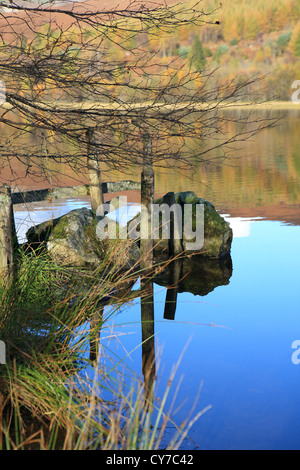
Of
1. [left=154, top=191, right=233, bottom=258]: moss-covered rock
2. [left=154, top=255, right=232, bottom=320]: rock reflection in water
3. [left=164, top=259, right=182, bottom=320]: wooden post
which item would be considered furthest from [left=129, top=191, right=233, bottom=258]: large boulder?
[left=164, top=259, right=182, bottom=320]: wooden post

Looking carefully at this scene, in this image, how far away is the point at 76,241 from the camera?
10.9 metres

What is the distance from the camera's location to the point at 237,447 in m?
5.79

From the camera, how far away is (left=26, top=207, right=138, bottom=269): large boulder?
34.8 ft

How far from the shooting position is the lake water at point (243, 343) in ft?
20.3

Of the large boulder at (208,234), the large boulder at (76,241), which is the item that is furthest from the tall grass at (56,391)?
the large boulder at (208,234)

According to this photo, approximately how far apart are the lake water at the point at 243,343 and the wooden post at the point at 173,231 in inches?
48.4

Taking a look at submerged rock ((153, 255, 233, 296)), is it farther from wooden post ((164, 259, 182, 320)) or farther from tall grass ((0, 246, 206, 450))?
tall grass ((0, 246, 206, 450))

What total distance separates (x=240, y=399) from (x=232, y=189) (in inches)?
694

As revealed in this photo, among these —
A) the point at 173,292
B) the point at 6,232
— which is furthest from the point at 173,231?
the point at 6,232

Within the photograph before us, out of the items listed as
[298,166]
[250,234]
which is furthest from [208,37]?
[250,234]

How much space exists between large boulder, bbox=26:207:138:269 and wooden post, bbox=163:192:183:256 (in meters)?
1.40

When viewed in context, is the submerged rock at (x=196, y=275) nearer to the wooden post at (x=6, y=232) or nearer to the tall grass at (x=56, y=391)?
the wooden post at (x=6, y=232)

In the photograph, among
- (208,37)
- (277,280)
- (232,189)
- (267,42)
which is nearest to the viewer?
(277,280)
